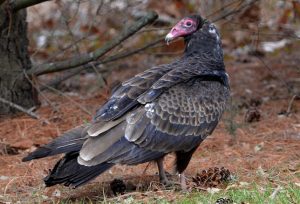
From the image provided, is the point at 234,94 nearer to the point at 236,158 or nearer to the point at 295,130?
the point at 295,130

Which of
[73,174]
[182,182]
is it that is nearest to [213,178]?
[182,182]

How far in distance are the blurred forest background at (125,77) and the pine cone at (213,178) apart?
0.60 ft

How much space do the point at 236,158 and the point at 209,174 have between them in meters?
1.15

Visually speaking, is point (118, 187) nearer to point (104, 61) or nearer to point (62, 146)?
point (62, 146)

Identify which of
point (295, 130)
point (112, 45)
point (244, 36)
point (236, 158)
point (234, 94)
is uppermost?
point (112, 45)

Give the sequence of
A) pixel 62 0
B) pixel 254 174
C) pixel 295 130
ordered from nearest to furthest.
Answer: pixel 254 174 < pixel 295 130 < pixel 62 0

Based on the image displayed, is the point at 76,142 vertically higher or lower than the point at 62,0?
higher

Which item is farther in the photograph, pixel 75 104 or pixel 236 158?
pixel 75 104

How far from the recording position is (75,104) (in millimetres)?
8898

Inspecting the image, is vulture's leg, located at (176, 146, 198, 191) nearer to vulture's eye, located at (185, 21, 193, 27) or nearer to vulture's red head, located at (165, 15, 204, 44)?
vulture's red head, located at (165, 15, 204, 44)

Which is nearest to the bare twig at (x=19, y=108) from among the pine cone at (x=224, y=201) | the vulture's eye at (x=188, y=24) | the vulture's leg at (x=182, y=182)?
the vulture's eye at (x=188, y=24)

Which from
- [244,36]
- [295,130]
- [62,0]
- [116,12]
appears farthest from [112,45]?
[244,36]

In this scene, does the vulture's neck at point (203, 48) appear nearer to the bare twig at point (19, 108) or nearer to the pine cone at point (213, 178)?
the pine cone at point (213, 178)

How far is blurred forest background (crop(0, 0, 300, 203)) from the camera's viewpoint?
6590mm
